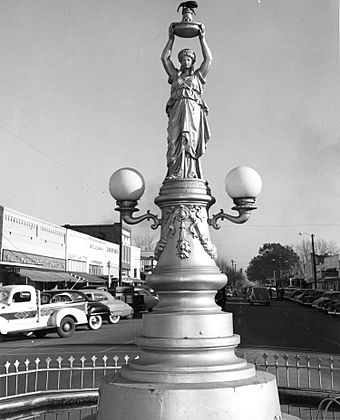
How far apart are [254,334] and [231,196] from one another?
14202 millimetres

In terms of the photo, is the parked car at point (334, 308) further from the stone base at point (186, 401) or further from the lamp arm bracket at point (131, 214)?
the stone base at point (186, 401)

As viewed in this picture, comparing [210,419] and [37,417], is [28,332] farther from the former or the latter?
[210,419]

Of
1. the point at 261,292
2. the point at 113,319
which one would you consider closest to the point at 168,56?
the point at 113,319

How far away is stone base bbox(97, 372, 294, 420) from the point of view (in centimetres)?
357

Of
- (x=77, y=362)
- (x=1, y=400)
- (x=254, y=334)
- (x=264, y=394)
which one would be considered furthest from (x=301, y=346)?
(x=264, y=394)

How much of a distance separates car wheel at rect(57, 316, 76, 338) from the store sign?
420 inches

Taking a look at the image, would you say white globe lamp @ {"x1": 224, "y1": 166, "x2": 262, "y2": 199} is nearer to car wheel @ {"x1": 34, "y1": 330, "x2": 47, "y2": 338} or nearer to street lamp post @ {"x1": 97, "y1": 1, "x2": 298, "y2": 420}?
street lamp post @ {"x1": 97, "y1": 1, "x2": 298, "y2": 420}

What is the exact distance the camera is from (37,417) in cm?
635

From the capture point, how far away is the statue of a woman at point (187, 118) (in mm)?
4566

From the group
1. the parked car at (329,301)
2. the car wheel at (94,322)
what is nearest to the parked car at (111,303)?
the car wheel at (94,322)

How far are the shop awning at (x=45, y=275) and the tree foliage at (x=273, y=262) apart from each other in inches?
3595

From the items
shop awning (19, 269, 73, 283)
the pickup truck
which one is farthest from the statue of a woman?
shop awning (19, 269, 73, 283)

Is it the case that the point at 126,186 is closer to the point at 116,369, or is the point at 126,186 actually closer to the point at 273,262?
the point at 116,369

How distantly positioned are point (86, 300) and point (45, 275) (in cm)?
994
